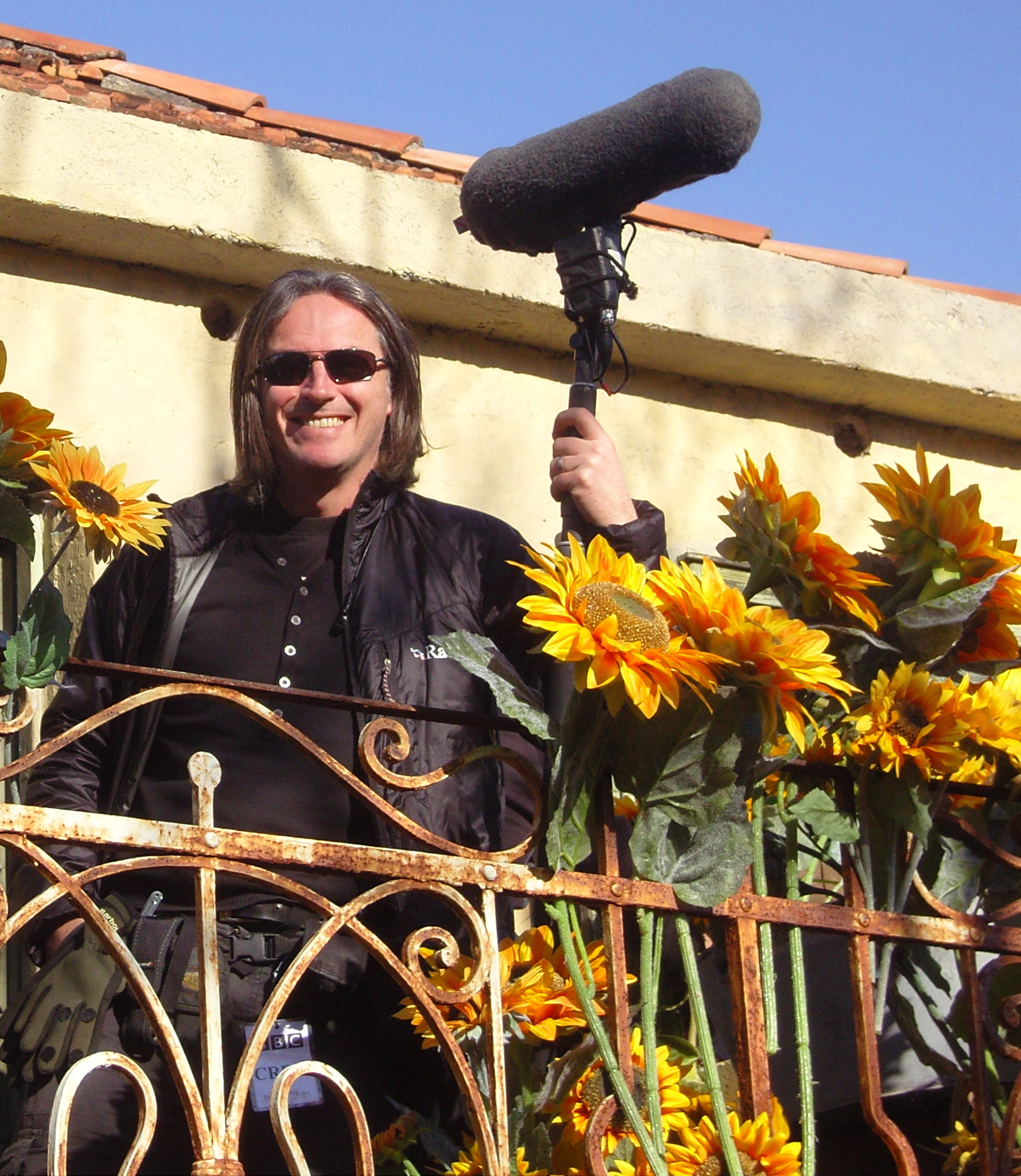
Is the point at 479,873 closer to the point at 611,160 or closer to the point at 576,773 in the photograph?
the point at 576,773

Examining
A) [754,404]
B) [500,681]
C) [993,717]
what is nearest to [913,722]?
[993,717]

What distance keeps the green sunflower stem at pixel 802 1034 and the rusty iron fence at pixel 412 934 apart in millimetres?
36

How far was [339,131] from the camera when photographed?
13.0 ft

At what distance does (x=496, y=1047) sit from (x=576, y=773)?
323 millimetres

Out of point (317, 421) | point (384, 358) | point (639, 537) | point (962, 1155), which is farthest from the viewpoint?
point (384, 358)

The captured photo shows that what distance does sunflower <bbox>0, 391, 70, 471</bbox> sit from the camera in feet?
5.89

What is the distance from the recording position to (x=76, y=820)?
1.62 metres

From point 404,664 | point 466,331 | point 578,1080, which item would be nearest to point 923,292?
point 466,331

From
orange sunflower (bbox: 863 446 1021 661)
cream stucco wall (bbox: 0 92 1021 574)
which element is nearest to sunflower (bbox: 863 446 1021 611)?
orange sunflower (bbox: 863 446 1021 661)

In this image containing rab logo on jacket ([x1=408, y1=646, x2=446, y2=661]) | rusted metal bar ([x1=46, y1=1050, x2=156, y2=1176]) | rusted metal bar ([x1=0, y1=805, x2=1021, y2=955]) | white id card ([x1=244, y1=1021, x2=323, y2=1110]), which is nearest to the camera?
rusted metal bar ([x1=46, y1=1050, x2=156, y2=1176])

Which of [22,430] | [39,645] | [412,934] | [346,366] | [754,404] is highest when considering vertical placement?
[754,404]

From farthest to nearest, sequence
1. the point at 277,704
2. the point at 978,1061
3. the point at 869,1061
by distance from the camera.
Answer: the point at 277,704 → the point at 978,1061 → the point at 869,1061

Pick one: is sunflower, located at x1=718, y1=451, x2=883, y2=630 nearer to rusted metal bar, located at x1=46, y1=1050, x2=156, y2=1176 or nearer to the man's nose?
rusted metal bar, located at x1=46, y1=1050, x2=156, y2=1176

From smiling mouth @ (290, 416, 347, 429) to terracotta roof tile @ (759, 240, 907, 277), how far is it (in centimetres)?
180
